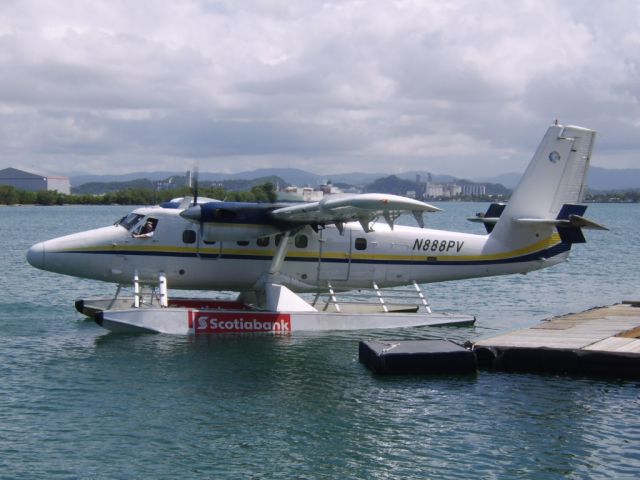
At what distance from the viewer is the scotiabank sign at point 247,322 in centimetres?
2236

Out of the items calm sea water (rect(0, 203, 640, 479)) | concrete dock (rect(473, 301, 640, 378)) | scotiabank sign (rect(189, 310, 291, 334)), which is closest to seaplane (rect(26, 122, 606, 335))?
scotiabank sign (rect(189, 310, 291, 334))

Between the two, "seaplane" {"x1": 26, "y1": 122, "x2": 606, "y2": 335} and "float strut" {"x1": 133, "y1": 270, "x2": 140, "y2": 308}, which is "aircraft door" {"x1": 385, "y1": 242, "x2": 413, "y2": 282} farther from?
"float strut" {"x1": 133, "y1": 270, "x2": 140, "y2": 308}

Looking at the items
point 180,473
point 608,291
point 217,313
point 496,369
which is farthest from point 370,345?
point 608,291

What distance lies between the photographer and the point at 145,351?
67.2 ft

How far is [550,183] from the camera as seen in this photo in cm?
2450

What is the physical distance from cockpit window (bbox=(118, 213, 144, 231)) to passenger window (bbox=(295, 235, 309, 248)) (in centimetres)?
419

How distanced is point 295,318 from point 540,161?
8.36m

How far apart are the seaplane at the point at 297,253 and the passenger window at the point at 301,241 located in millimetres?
27

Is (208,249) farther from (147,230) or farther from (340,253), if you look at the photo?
(340,253)

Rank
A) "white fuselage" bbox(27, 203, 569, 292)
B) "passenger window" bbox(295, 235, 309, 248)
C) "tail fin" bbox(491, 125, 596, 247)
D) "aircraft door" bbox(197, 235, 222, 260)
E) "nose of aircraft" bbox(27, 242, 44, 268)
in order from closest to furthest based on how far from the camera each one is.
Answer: "nose of aircraft" bbox(27, 242, 44, 268) → "white fuselage" bbox(27, 203, 569, 292) → "aircraft door" bbox(197, 235, 222, 260) → "passenger window" bbox(295, 235, 309, 248) → "tail fin" bbox(491, 125, 596, 247)

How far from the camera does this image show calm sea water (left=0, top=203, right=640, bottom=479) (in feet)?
42.6

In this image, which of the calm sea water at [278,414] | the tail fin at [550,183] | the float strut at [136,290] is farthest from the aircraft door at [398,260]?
the float strut at [136,290]

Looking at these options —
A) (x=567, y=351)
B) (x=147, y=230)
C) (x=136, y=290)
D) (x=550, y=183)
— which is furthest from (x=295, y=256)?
(x=567, y=351)

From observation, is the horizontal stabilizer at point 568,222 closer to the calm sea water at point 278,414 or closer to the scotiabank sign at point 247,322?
the calm sea water at point 278,414
